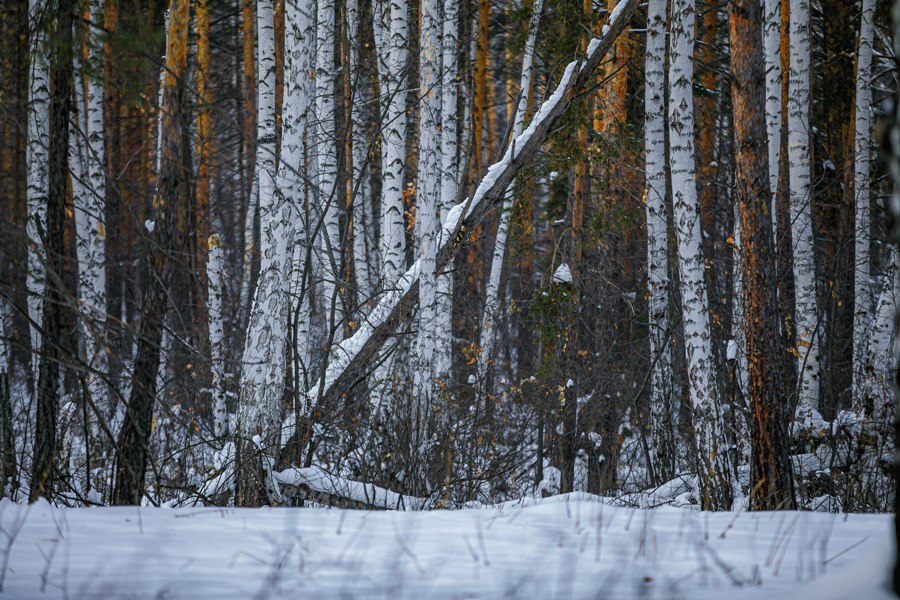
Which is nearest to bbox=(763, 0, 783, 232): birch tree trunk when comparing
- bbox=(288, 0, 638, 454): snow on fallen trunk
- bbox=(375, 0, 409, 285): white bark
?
bbox=(288, 0, 638, 454): snow on fallen trunk

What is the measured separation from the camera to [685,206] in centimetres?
723

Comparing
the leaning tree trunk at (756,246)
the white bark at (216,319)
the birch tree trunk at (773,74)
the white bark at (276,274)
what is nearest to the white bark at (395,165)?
the white bark at (276,274)

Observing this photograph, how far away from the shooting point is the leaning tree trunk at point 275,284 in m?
6.27

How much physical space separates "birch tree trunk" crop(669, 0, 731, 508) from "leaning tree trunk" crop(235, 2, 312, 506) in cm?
343

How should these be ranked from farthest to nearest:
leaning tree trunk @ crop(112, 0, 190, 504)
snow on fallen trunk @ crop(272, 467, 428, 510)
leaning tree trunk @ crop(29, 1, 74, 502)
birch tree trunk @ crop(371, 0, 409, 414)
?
birch tree trunk @ crop(371, 0, 409, 414) → snow on fallen trunk @ crop(272, 467, 428, 510) → leaning tree trunk @ crop(29, 1, 74, 502) → leaning tree trunk @ crop(112, 0, 190, 504)

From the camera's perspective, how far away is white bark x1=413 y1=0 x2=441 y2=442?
792cm

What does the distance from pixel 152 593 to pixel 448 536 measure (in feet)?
4.35

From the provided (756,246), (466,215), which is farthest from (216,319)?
(756,246)

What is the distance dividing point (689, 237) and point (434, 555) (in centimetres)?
489

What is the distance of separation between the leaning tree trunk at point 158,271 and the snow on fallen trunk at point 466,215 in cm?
159

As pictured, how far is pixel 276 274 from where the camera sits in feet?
21.0

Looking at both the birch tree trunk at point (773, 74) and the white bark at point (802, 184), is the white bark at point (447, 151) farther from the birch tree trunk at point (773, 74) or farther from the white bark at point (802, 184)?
the white bark at point (802, 184)

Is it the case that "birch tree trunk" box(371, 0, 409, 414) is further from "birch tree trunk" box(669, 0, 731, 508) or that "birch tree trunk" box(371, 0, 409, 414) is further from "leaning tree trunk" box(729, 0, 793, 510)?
"leaning tree trunk" box(729, 0, 793, 510)

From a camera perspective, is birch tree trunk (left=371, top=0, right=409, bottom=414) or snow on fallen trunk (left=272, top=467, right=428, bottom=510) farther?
birch tree trunk (left=371, top=0, right=409, bottom=414)
